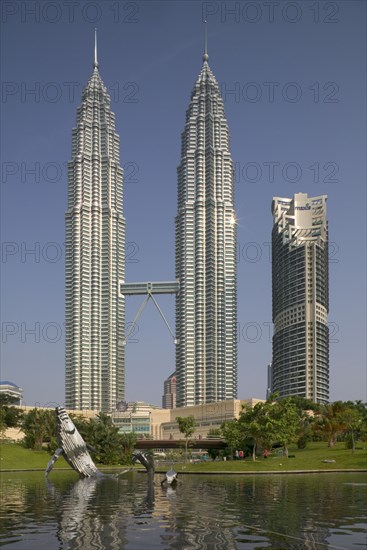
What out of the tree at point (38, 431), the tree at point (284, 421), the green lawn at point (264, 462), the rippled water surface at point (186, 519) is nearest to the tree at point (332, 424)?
the green lawn at point (264, 462)

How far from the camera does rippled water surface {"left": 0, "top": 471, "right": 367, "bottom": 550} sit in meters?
27.1

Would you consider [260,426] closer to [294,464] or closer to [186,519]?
[294,464]

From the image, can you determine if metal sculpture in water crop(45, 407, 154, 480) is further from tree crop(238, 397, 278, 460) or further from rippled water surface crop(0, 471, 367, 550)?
tree crop(238, 397, 278, 460)

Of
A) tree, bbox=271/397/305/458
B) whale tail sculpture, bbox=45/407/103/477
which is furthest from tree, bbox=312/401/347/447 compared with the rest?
whale tail sculpture, bbox=45/407/103/477

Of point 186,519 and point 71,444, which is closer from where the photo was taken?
point 186,519

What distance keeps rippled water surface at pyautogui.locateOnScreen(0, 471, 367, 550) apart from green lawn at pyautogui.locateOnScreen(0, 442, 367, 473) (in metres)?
39.0

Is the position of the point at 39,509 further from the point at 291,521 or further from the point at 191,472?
the point at 191,472

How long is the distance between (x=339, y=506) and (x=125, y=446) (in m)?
95.1

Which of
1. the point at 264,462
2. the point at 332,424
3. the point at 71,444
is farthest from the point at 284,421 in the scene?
the point at 71,444

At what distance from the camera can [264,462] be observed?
9806 centimetres

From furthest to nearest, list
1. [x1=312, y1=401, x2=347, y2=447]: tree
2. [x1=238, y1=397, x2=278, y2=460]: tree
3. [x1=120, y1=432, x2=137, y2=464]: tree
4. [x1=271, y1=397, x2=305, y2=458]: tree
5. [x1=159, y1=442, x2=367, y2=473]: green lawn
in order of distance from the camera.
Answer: [x1=120, y1=432, x2=137, y2=464]: tree
[x1=312, y1=401, x2=347, y2=447]: tree
[x1=271, y1=397, x2=305, y2=458]: tree
[x1=238, y1=397, x2=278, y2=460]: tree
[x1=159, y1=442, x2=367, y2=473]: green lawn

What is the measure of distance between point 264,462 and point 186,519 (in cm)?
6604

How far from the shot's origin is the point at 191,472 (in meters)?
91.6

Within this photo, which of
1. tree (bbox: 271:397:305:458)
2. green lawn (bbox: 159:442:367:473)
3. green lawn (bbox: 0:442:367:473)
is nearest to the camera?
green lawn (bbox: 159:442:367:473)
